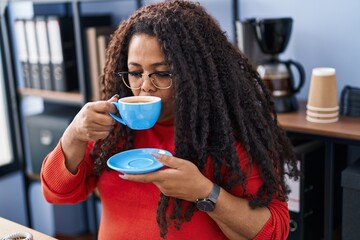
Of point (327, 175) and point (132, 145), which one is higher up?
point (132, 145)

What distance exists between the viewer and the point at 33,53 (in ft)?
7.55

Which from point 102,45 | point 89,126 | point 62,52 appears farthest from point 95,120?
point 62,52

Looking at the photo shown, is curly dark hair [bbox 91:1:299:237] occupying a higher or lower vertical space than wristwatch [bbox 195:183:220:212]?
higher

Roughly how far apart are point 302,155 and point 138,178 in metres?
0.85

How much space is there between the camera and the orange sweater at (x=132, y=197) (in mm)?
1105

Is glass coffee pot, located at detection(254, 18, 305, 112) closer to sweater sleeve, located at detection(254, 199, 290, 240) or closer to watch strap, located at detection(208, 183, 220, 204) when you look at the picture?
sweater sleeve, located at detection(254, 199, 290, 240)

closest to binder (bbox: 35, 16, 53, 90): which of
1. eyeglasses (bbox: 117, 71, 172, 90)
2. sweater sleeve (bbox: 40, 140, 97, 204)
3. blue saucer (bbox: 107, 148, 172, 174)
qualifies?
sweater sleeve (bbox: 40, 140, 97, 204)

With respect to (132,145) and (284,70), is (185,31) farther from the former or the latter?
(284,70)

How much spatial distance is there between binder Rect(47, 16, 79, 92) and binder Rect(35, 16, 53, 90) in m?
0.02

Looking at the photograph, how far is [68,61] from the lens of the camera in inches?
89.2

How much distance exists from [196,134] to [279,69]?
768 millimetres

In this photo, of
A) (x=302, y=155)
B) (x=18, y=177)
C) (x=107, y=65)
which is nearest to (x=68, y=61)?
(x=18, y=177)

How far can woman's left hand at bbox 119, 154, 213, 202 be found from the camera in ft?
2.96

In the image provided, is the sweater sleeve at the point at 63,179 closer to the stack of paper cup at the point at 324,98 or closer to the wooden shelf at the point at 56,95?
the stack of paper cup at the point at 324,98
